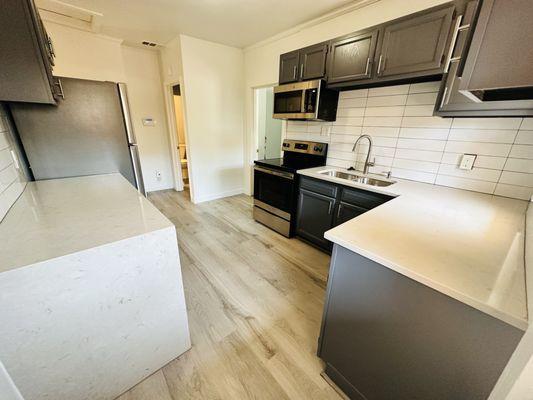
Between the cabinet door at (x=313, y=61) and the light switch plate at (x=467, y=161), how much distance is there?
4.90 ft

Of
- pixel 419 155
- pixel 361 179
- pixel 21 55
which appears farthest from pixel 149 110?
pixel 419 155

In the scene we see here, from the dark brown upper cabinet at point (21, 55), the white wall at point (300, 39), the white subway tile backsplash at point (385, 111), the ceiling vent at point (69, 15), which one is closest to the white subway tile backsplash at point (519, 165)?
the white subway tile backsplash at point (385, 111)

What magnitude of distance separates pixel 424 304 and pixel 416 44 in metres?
1.84

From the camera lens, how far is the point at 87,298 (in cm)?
90

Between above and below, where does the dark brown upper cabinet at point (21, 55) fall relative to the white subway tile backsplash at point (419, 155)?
above

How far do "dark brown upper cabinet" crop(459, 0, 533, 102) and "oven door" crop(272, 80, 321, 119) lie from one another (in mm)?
1679

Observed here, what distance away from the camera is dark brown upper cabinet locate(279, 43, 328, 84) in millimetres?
2230

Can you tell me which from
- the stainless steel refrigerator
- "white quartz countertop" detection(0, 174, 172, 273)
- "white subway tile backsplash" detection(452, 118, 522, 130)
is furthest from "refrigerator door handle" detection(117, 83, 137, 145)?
"white subway tile backsplash" detection(452, 118, 522, 130)

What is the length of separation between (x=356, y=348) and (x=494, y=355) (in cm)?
51

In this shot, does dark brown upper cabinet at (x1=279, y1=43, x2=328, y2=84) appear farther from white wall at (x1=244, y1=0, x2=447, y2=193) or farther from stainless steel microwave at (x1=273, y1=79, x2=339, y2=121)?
white wall at (x1=244, y1=0, x2=447, y2=193)

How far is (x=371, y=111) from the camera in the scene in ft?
7.50

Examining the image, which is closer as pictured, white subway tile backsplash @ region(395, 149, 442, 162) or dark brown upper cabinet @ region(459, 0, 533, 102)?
dark brown upper cabinet @ region(459, 0, 533, 102)

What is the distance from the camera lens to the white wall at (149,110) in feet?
12.1

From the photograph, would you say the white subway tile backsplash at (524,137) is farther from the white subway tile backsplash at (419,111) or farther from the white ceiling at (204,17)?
the white ceiling at (204,17)
